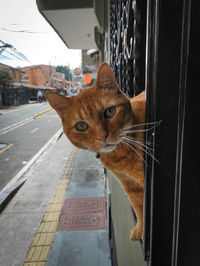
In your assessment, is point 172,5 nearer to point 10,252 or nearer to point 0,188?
point 10,252

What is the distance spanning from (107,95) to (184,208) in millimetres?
364

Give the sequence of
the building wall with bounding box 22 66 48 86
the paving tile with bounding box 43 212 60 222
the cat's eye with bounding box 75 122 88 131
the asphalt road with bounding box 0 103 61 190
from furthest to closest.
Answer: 1. the building wall with bounding box 22 66 48 86
2. the asphalt road with bounding box 0 103 61 190
3. the paving tile with bounding box 43 212 60 222
4. the cat's eye with bounding box 75 122 88 131

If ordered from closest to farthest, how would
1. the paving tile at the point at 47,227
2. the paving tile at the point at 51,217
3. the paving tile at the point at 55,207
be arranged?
1. the paving tile at the point at 47,227
2. the paving tile at the point at 51,217
3. the paving tile at the point at 55,207

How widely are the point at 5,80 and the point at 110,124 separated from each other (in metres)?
21.7

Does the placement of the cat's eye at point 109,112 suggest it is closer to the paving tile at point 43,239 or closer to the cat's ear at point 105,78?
the cat's ear at point 105,78

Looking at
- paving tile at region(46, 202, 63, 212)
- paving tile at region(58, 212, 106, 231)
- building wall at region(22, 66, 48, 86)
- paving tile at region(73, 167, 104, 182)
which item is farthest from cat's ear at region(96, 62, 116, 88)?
building wall at region(22, 66, 48, 86)

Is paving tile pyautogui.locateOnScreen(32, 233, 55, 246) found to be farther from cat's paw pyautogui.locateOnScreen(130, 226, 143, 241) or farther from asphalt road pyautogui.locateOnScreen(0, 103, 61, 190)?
cat's paw pyautogui.locateOnScreen(130, 226, 143, 241)

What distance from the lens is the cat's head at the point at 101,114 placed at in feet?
2.04

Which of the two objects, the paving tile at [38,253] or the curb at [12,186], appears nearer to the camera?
the paving tile at [38,253]

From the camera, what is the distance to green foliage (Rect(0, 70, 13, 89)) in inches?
738

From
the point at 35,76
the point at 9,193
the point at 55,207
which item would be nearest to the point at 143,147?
the point at 55,207

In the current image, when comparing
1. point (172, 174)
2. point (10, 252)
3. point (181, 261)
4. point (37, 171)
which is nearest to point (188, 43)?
point (172, 174)

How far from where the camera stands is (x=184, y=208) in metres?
0.47

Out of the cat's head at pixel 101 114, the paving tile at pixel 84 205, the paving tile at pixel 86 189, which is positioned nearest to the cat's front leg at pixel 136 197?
the cat's head at pixel 101 114
